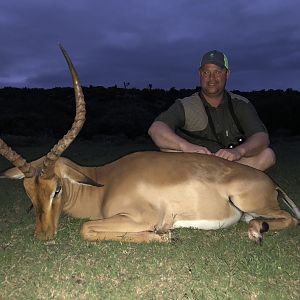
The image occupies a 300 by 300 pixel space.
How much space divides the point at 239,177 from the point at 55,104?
39932 mm

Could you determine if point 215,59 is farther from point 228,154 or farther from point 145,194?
point 145,194

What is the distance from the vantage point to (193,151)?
6285 mm

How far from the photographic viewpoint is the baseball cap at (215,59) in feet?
23.0

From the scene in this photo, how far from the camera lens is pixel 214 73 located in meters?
7.02

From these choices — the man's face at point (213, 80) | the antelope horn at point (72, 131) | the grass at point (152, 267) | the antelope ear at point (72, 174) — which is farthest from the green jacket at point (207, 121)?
the antelope horn at point (72, 131)

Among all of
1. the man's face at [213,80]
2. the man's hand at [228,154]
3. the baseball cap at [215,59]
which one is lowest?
the man's hand at [228,154]

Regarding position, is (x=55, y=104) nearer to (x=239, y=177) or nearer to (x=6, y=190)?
(x=6, y=190)

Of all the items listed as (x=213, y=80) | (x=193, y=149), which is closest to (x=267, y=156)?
(x=193, y=149)

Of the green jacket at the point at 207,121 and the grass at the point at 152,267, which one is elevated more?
the green jacket at the point at 207,121

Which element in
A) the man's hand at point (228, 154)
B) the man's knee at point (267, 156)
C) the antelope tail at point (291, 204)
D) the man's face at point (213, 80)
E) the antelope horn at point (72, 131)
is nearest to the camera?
the antelope horn at point (72, 131)

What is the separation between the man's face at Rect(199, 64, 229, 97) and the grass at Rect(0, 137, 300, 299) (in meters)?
2.08

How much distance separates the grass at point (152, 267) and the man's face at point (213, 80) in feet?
6.83

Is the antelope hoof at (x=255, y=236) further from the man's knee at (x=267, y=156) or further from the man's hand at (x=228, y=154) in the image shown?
the man's knee at (x=267, y=156)

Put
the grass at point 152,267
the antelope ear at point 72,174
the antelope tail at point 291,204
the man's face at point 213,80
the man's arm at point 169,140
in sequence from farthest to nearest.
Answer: the man's face at point 213,80 < the man's arm at point 169,140 < the antelope tail at point 291,204 < the antelope ear at point 72,174 < the grass at point 152,267
